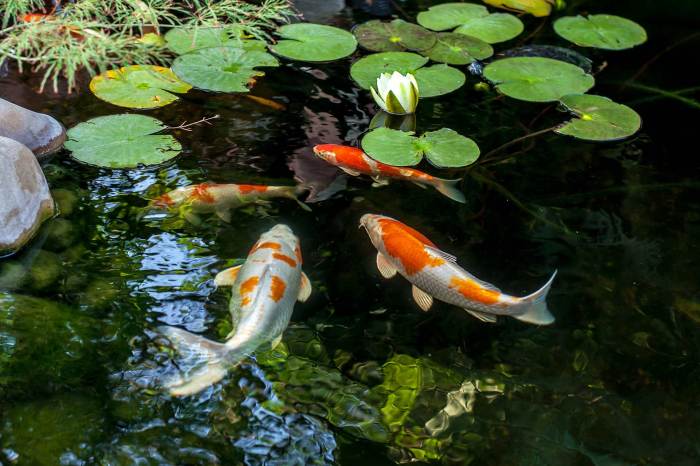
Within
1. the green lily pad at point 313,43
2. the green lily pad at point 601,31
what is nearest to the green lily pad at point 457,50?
the green lily pad at point 313,43

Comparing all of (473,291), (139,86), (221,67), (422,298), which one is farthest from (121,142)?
(473,291)

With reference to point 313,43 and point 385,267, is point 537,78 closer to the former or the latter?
point 313,43

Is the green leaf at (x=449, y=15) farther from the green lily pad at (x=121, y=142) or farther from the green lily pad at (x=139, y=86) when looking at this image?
the green lily pad at (x=121, y=142)

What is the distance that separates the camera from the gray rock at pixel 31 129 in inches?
120

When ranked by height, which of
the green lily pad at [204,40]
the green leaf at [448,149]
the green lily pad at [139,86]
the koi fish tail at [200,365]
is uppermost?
the green lily pad at [204,40]

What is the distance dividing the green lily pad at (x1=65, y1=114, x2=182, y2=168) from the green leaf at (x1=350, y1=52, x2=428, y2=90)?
1096 millimetres

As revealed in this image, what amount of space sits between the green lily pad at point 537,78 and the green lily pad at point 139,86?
1645 mm

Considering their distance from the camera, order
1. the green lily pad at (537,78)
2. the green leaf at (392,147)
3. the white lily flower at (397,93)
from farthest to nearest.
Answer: the green lily pad at (537,78) → the white lily flower at (397,93) → the green leaf at (392,147)

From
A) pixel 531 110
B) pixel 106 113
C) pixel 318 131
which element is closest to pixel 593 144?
pixel 531 110

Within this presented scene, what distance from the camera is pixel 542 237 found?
289cm

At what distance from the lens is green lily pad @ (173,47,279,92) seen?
3.57m

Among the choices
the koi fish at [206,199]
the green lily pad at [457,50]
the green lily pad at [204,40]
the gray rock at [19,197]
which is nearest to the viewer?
the gray rock at [19,197]

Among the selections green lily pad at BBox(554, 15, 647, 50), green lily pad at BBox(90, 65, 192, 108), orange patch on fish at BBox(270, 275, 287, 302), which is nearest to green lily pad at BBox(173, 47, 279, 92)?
green lily pad at BBox(90, 65, 192, 108)

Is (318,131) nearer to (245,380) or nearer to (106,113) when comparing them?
(106,113)
